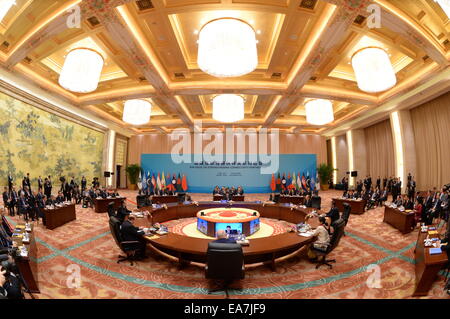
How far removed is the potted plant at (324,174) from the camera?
18.0 meters

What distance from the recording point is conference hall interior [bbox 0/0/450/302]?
3.77 m

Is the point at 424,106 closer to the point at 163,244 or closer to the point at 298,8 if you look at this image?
the point at 298,8

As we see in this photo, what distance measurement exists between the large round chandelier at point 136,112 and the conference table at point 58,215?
4.16 m

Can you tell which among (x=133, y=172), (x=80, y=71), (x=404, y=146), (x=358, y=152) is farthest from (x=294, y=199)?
(x=133, y=172)

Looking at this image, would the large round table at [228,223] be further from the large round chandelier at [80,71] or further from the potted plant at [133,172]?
the potted plant at [133,172]

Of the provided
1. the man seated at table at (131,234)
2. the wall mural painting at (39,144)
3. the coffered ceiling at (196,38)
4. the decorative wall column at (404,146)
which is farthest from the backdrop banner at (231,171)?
the man seated at table at (131,234)

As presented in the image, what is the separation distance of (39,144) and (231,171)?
11.8m

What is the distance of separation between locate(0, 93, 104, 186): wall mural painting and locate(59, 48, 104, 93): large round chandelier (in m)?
4.11

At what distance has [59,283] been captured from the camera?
3637 mm

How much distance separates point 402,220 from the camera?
648 centimetres

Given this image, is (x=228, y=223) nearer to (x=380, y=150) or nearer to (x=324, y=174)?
(x=380, y=150)
